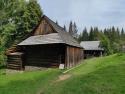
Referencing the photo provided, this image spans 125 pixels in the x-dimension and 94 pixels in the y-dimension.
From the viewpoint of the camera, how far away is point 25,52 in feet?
115

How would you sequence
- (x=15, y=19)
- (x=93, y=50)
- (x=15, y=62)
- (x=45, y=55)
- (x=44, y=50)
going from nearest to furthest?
(x=45, y=55), (x=44, y=50), (x=15, y=62), (x=15, y=19), (x=93, y=50)

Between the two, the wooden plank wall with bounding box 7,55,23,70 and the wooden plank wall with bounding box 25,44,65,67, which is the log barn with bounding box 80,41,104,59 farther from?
the wooden plank wall with bounding box 25,44,65,67

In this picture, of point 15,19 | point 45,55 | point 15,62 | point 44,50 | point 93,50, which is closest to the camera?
point 45,55

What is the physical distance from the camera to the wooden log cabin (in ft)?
102

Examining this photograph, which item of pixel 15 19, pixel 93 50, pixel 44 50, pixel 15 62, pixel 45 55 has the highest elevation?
pixel 15 19

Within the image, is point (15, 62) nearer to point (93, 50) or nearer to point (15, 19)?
point (15, 19)

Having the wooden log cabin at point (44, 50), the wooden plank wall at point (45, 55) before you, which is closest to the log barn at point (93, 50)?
the wooden log cabin at point (44, 50)

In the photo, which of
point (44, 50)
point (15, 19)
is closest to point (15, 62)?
point (44, 50)

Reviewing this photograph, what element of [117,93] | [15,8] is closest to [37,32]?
[15,8]

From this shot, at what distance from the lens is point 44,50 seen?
32250 mm

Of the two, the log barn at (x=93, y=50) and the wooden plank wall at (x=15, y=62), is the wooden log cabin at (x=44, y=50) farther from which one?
the log barn at (x=93, y=50)

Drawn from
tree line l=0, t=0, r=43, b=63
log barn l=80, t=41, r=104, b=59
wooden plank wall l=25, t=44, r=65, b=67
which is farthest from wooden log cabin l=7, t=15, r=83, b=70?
log barn l=80, t=41, r=104, b=59

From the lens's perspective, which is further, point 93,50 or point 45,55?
point 93,50

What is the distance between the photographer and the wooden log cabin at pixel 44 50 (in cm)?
3105
